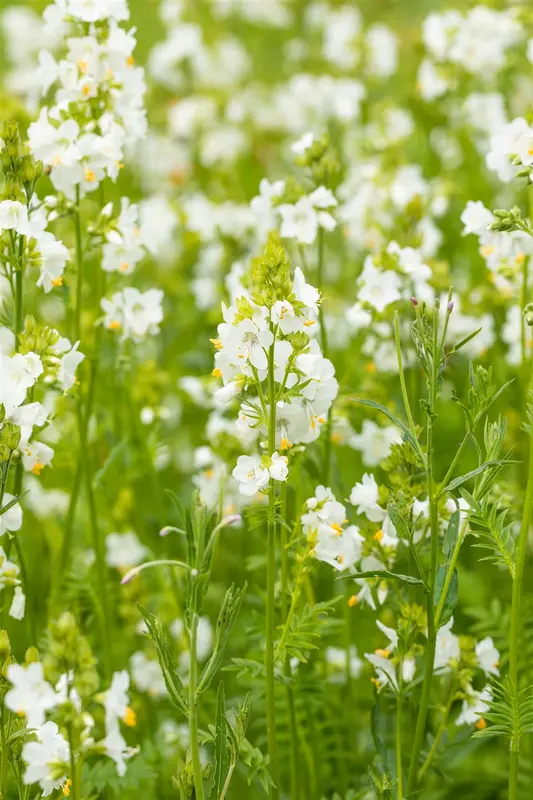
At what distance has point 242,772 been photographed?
3.34 meters

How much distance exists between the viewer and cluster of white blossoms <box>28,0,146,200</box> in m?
3.03

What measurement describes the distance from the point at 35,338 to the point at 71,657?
3.20 ft

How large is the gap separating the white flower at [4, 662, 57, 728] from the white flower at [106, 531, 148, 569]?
79.3 inches

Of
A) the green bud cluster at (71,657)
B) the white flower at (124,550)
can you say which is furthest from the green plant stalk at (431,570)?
the white flower at (124,550)

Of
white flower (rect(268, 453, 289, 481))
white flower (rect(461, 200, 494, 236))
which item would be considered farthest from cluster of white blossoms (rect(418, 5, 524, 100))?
white flower (rect(268, 453, 289, 481))

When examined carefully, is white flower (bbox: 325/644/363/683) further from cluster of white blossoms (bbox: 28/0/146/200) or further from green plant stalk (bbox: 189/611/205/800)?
cluster of white blossoms (bbox: 28/0/146/200)

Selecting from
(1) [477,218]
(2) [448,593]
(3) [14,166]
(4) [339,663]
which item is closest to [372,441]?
(4) [339,663]

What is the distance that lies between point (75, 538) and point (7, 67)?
636cm

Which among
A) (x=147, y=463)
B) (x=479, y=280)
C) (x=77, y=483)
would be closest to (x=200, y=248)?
(x=479, y=280)

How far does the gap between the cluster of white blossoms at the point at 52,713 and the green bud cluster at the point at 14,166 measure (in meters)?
1.22

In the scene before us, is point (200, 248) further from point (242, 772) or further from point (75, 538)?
point (242, 772)

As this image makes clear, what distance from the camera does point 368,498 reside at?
2713mm

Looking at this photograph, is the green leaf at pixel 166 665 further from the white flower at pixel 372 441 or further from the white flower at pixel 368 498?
the white flower at pixel 372 441

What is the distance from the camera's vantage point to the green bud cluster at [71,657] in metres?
2.00
